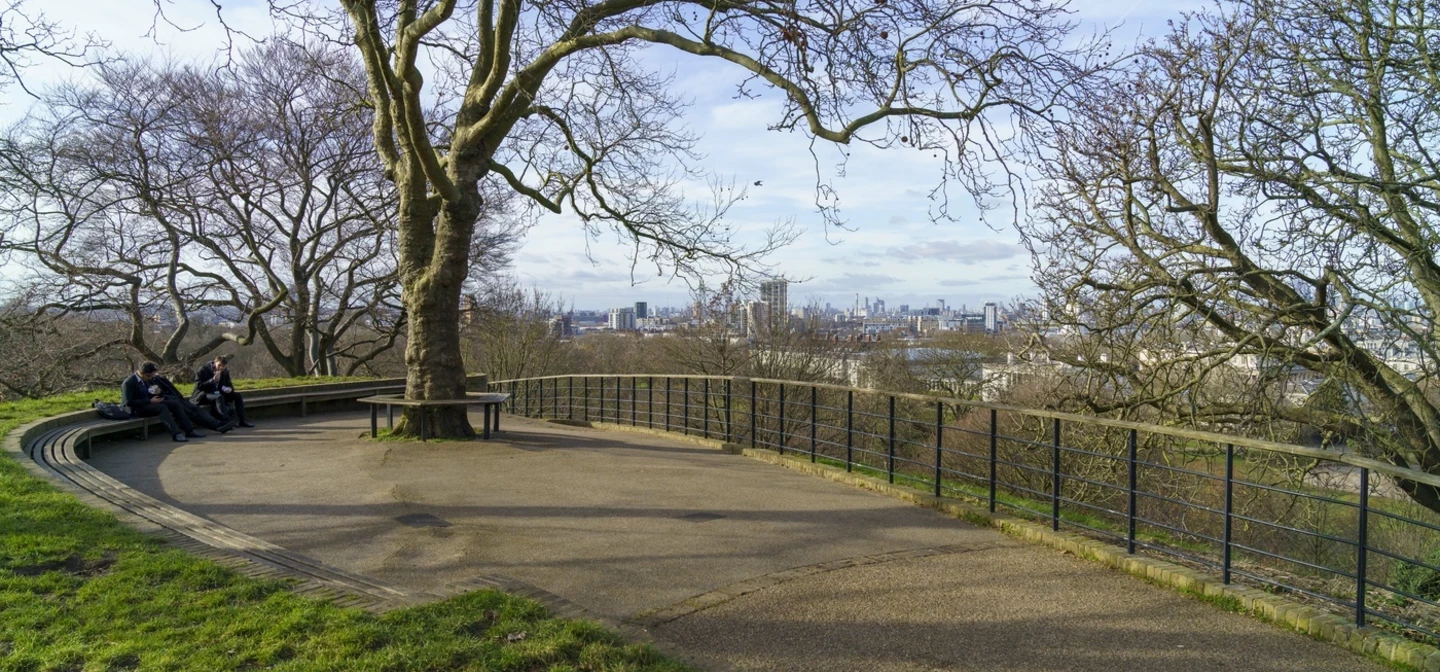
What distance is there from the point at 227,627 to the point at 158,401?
1053cm

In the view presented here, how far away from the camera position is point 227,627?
186 inches

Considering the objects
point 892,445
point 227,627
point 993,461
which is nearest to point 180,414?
point 892,445

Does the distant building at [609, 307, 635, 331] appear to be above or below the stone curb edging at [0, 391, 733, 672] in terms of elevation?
above

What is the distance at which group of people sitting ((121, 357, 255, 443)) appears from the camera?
1348 cm

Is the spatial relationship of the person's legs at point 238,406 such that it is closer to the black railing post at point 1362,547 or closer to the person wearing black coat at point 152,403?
the person wearing black coat at point 152,403

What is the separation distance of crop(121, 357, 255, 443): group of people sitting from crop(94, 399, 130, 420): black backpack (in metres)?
0.09

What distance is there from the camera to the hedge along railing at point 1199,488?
5.65 m

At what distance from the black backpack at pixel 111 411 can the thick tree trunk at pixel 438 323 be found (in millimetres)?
3789

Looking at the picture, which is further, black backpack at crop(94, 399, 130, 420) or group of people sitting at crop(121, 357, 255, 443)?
group of people sitting at crop(121, 357, 255, 443)

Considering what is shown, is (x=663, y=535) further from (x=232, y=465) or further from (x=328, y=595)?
(x=232, y=465)

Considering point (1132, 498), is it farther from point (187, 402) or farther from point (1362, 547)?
point (187, 402)

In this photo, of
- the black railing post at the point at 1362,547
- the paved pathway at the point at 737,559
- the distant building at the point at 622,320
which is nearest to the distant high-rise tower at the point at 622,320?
the distant building at the point at 622,320

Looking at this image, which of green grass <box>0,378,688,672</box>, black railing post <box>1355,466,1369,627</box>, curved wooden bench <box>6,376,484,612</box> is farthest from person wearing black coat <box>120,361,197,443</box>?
black railing post <box>1355,466,1369,627</box>

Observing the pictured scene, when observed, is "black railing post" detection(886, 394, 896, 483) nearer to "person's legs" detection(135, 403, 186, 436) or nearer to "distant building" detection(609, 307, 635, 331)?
"person's legs" detection(135, 403, 186, 436)
